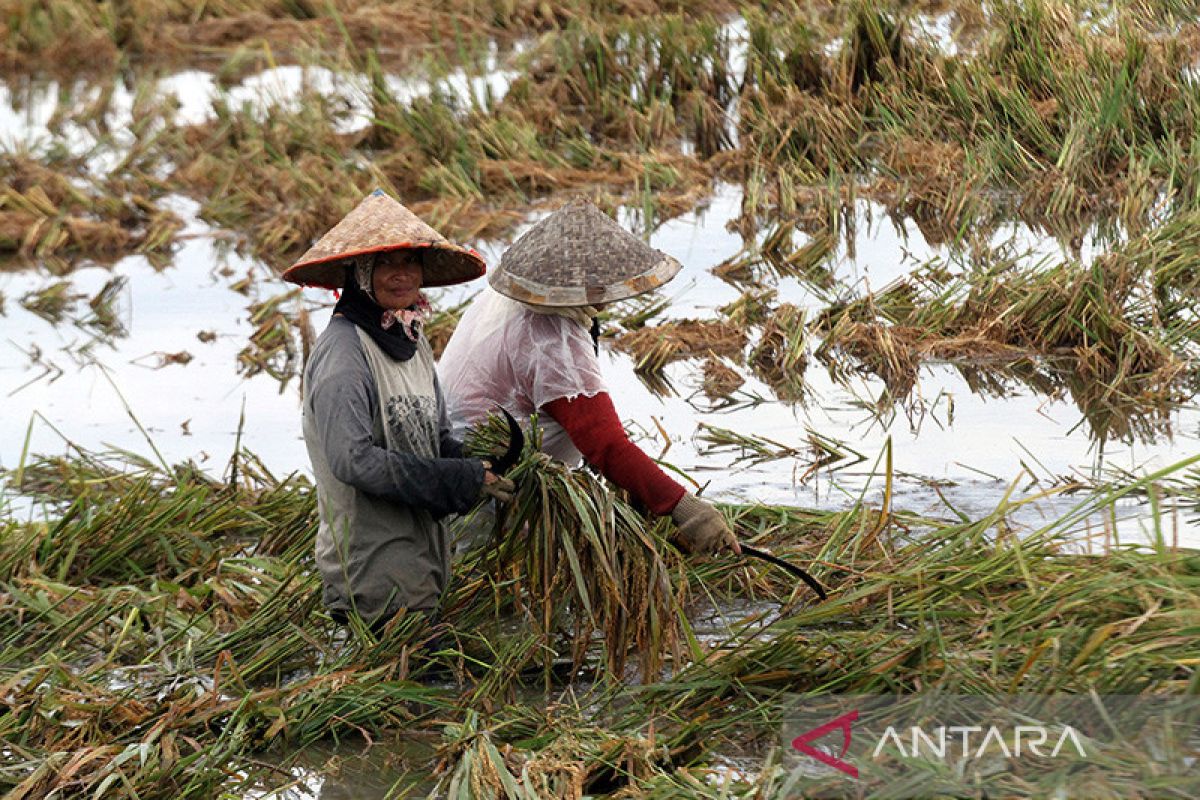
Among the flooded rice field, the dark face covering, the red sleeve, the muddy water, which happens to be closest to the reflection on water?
the flooded rice field

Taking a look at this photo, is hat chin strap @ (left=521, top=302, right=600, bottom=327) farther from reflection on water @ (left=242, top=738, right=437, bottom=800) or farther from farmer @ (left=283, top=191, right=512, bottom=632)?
reflection on water @ (left=242, top=738, right=437, bottom=800)

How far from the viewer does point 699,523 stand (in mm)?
4246

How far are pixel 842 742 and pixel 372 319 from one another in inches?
56.7

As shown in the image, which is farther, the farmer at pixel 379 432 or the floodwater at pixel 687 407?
the floodwater at pixel 687 407

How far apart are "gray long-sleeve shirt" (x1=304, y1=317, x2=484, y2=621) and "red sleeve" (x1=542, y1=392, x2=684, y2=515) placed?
0.29 meters

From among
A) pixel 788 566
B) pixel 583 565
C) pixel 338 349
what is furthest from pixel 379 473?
pixel 788 566

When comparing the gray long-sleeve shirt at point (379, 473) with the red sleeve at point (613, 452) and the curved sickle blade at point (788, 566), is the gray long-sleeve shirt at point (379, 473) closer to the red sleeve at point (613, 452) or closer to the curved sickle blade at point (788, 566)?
the red sleeve at point (613, 452)

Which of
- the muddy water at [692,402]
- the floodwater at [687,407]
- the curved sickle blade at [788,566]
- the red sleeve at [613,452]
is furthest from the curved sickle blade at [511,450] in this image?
the muddy water at [692,402]

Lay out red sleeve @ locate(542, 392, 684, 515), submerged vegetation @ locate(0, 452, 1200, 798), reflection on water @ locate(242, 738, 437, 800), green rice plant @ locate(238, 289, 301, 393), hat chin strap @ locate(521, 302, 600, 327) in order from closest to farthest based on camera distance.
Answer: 1. submerged vegetation @ locate(0, 452, 1200, 798)
2. reflection on water @ locate(242, 738, 437, 800)
3. red sleeve @ locate(542, 392, 684, 515)
4. hat chin strap @ locate(521, 302, 600, 327)
5. green rice plant @ locate(238, 289, 301, 393)

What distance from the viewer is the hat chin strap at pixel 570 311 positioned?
172 inches

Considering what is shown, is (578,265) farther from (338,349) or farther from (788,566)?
(788,566)

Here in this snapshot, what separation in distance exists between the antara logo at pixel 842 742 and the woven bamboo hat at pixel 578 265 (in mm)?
1194

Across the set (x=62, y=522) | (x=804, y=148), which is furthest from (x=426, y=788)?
(x=804, y=148)

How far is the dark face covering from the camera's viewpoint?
159 inches
